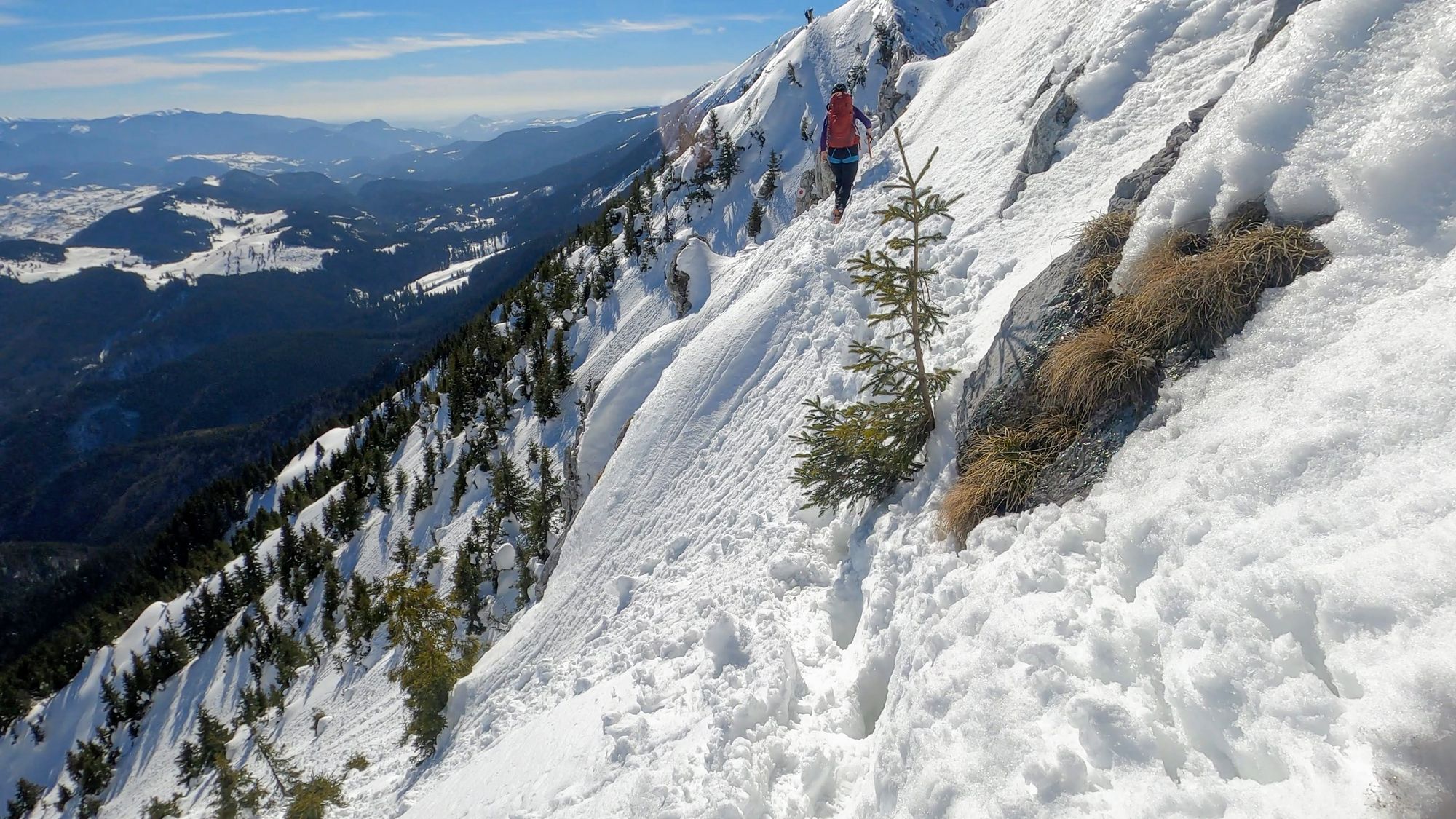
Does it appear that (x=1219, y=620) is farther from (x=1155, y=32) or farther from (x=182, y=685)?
(x=182, y=685)

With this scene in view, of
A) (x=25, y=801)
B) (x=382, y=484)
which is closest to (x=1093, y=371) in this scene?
(x=382, y=484)

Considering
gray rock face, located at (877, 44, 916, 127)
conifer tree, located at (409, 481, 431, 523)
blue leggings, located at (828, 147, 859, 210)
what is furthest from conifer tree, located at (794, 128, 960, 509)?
conifer tree, located at (409, 481, 431, 523)

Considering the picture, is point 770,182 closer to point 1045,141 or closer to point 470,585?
point 470,585

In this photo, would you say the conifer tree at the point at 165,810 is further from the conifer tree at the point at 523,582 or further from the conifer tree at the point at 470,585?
the conifer tree at the point at 523,582

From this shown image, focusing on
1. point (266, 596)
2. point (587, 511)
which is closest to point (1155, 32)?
point (587, 511)

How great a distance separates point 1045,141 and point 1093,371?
7546 mm

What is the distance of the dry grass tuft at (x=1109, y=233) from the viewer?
7293 millimetres

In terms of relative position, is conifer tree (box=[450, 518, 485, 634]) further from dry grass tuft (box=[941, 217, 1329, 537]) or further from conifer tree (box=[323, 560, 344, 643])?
dry grass tuft (box=[941, 217, 1329, 537])

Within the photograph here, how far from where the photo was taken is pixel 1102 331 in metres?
6.30

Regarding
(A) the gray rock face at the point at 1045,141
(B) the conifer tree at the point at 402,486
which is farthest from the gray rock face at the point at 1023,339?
(B) the conifer tree at the point at 402,486

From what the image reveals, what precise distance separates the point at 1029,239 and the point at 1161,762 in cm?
853

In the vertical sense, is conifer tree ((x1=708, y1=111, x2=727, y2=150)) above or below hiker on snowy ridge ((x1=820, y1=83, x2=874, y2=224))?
above

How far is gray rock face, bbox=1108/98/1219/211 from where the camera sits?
7598mm

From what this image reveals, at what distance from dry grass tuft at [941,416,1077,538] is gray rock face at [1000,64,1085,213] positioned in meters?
6.57
